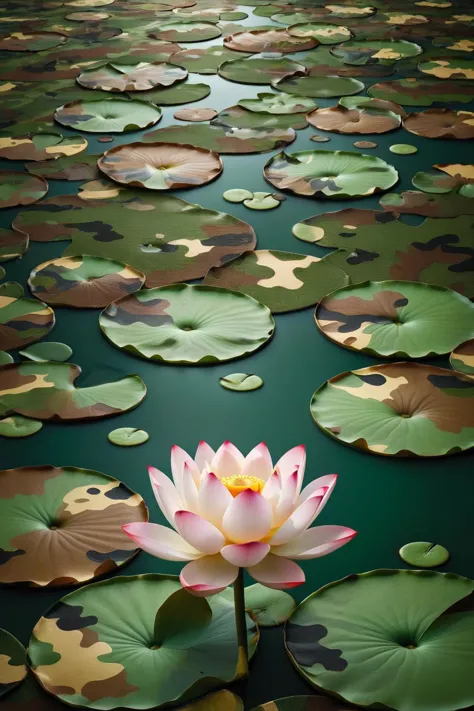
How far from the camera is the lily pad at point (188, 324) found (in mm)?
1320

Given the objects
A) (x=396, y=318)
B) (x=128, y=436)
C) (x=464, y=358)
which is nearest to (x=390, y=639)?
(x=128, y=436)

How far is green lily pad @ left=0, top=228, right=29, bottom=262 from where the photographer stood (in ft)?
5.39

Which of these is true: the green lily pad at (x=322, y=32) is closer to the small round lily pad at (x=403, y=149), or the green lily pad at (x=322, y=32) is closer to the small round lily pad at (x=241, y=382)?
the small round lily pad at (x=403, y=149)

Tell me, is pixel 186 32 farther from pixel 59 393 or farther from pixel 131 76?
pixel 59 393

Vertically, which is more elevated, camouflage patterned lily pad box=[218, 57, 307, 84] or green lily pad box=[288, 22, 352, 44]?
green lily pad box=[288, 22, 352, 44]

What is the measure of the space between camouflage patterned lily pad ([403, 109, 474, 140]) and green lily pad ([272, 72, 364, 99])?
274mm

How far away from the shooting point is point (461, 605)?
84 cm

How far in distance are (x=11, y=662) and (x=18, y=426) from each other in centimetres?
42

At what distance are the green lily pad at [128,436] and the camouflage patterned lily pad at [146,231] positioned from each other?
0.44m

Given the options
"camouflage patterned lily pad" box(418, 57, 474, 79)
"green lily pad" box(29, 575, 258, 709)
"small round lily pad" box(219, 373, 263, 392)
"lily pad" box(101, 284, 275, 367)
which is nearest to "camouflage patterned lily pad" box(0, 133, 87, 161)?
"lily pad" box(101, 284, 275, 367)

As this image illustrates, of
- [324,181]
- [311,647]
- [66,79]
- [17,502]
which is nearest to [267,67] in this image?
[66,79]

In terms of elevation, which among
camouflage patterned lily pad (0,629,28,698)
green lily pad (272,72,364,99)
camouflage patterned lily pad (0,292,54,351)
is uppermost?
green lily pad (272,72,364,99)

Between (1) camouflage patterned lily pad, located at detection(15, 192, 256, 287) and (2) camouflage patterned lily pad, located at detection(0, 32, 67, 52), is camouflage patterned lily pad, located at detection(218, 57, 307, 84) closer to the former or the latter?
(2) camouflage patterned lily pad, located at detection(0, 32, 67, 52)

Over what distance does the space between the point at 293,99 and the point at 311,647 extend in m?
1.91
